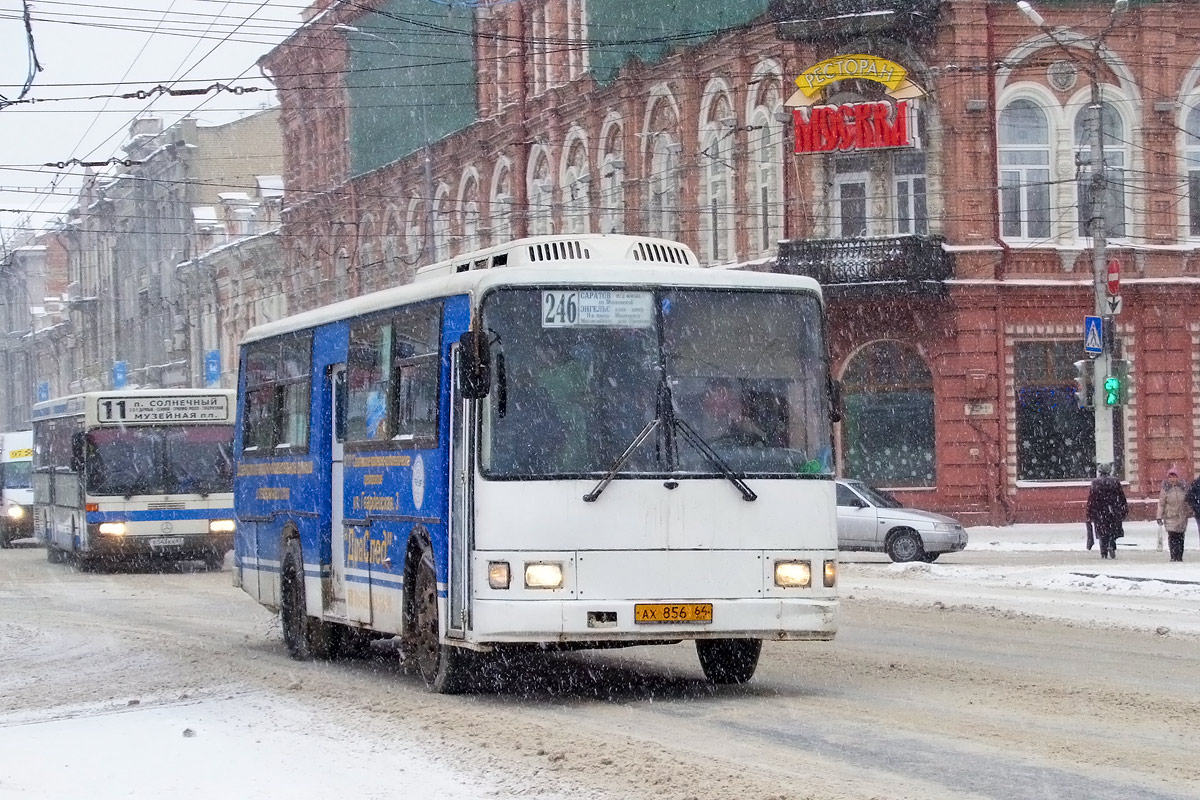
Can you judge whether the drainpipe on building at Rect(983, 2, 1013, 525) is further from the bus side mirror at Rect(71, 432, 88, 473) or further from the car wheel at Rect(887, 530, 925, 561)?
the bus side mirror at Rect(71, 432, 88, 473)

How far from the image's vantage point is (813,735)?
11.2 m

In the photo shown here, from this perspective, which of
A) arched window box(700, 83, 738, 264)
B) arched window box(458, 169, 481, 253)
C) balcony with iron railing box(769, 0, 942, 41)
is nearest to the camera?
balcony with iron railing box(769, 0, 942, 41)

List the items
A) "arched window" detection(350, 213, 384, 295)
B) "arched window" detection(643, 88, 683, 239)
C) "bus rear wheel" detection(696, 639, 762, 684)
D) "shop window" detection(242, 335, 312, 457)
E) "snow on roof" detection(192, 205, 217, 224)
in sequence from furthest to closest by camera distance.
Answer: "snow on roof" detection(192, 205, 217, 224) → "arched window" detection(350, 213, 384, 295) → "arched window" detection(643, 88, 683, 239) → "shop window" detection(242, 335, 312, 457) → "bus rear wheel" detection(696, 639, 762, 684)

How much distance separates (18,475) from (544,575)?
40398 millimetres

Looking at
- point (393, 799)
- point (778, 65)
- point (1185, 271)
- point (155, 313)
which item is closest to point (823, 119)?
point (778, 65)

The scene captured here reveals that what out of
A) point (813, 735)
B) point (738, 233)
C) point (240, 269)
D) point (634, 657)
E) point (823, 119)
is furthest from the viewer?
point (240, 269)

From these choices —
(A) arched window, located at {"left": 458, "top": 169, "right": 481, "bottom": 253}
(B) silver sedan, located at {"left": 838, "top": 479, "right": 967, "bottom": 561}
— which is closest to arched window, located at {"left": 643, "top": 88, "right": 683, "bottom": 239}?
(A) arched window, located at {"left": 458, "top": 169, "right": 481, "bottom": 253}

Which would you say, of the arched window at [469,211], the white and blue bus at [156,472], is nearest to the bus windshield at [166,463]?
the white and blue bus at [156,472]

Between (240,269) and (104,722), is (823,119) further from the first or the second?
(240,269)

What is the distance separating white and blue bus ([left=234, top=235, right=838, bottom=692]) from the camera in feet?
41.9

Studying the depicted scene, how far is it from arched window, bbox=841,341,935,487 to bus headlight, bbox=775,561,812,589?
29.3 meters

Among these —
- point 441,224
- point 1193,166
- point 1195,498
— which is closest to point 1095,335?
point 1195,498

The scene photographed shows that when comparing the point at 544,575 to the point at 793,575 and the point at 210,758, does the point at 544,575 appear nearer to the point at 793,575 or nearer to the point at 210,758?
the point at 793,575

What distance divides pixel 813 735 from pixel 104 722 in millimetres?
4364
